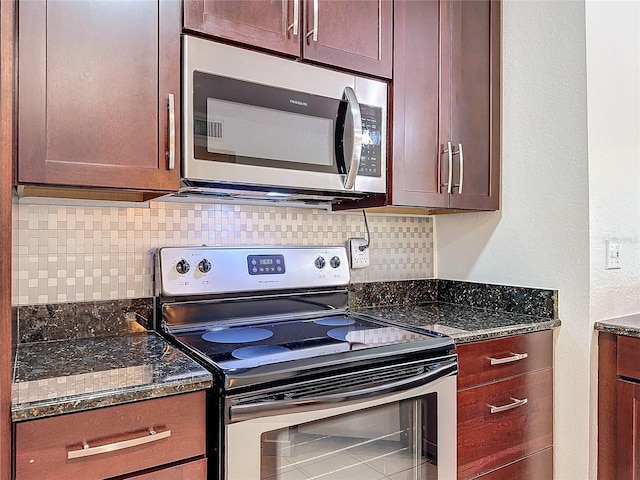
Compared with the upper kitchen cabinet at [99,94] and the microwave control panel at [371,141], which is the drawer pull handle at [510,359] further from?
the upper kitchen cabinet at [99,94]

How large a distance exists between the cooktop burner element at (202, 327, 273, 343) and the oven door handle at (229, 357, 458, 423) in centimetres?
33

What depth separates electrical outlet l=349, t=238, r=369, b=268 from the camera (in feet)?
6.61

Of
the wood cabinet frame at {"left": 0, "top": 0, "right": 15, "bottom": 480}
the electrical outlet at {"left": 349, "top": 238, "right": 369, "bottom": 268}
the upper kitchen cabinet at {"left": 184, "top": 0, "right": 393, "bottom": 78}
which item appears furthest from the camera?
the electrical outlet at {"left": 349, "top": 238, "right": 369, "bottom": 268}

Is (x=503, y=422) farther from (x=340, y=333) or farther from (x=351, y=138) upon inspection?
(x=351, y=138)

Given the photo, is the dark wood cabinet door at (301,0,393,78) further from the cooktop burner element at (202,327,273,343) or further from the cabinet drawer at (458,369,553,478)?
the cabinet drawer at (458,369,553,478)

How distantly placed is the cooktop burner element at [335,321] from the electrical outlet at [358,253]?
293mm

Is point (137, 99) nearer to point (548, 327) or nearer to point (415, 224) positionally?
point (415, 224)

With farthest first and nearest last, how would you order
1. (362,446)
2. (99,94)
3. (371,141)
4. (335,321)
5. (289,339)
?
(335,321) < (371,141) < (289,339) < (362,446) < (99,94)

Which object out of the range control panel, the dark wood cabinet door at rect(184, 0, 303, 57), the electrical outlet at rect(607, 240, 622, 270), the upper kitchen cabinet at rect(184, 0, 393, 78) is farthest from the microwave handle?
the electrical outlet at rect(607, 240, 622, 270)

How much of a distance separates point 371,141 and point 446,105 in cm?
39

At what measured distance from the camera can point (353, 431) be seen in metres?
1.29

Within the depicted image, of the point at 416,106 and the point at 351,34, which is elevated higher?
the point at 351,34

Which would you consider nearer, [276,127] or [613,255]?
[276,127]

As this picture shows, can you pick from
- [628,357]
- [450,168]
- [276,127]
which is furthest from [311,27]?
[628,357]
